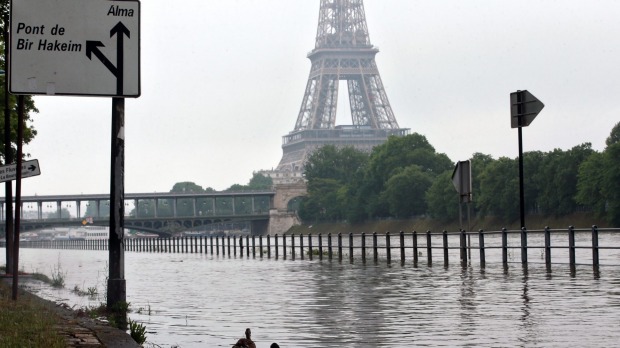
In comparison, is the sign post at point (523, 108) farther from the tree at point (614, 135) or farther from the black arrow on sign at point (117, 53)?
the tree at point (614, 135)

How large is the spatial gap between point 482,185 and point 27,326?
4652 inches

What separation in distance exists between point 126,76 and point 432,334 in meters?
5.57

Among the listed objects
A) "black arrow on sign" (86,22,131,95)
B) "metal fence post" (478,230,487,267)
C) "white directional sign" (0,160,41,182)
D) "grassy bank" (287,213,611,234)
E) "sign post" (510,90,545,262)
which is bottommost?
"metal fence post" (478,230,487,267)

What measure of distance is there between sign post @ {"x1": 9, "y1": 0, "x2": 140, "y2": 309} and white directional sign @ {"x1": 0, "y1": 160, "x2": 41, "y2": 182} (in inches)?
236

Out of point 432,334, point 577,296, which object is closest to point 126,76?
point 432,334

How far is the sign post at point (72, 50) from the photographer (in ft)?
52.7

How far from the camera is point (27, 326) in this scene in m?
13.5

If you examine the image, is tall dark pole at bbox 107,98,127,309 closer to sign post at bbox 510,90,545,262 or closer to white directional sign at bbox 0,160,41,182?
white directional sign at bbox 0,160,41,182

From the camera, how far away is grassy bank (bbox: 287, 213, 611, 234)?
370 ft

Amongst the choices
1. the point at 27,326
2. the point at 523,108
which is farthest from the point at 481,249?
the point at 27,326

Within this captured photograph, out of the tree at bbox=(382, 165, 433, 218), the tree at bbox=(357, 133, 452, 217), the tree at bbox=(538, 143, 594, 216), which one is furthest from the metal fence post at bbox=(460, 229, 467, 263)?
the tree at bbox=(357, 133, 452, 217)

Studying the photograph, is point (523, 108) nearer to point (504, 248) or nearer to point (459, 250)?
point (504, 248)

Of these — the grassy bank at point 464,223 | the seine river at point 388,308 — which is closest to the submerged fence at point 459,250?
the seine river at point 388,308

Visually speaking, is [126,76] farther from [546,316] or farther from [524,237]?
[524,237]
